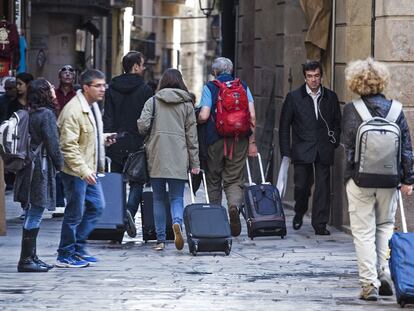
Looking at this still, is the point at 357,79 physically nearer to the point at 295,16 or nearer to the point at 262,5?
A: the point at 295,16

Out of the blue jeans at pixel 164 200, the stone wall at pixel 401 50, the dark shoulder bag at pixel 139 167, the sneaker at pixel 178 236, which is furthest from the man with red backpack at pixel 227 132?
the stone wall at pixel 401 50

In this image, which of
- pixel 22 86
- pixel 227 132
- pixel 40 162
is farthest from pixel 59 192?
pixel 40 162

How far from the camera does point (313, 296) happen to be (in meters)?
10.5

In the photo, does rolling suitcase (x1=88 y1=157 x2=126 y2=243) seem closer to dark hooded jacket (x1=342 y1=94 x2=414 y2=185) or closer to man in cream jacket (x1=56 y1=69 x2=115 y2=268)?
man in cream jacket (x1=56 y1=69 x2=115 y2=268)

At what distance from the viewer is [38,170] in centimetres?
1162

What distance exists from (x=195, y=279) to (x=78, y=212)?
1263mm

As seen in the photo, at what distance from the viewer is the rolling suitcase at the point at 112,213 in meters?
13.8

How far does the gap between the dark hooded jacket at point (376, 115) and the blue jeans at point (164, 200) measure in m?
3.41

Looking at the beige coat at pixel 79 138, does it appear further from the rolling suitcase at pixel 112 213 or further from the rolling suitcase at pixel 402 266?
the rolling suitcase at pixel 402 266

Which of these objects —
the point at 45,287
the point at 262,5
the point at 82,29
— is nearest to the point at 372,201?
the point at 45,287

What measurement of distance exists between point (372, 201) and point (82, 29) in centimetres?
2744

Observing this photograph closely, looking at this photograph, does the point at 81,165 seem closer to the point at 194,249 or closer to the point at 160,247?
the point at 194,249

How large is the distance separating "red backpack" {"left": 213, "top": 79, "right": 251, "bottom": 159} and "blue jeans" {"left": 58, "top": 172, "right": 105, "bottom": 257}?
104 inches

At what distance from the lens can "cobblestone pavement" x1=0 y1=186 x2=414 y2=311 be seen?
10.1 meters
